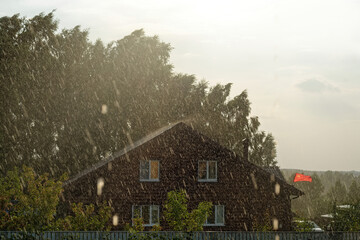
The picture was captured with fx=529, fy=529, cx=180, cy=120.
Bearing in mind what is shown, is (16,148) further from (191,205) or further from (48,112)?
→ (191,205)

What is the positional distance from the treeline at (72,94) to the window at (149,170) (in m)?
16.7

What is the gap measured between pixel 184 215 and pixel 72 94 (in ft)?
76.3

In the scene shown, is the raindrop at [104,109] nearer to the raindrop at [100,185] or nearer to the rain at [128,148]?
the rain at [128,148]

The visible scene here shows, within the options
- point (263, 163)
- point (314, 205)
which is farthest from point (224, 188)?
point (314, 205)

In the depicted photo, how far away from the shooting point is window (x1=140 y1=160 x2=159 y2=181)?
100ft

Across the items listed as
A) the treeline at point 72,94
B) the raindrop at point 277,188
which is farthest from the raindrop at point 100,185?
the treeline at point 72,94

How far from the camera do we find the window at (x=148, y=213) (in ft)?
98.1

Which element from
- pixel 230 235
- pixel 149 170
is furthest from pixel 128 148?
pixel 230 235

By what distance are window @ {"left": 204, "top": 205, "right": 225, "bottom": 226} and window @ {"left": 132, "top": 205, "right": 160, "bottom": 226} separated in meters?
2.98

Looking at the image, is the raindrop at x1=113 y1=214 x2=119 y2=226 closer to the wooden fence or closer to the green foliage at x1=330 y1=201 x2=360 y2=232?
the wooden fence

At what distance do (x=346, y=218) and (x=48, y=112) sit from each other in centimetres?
2729

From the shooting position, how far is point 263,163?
62.9m

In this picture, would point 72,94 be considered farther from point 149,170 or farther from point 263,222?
point 263,222

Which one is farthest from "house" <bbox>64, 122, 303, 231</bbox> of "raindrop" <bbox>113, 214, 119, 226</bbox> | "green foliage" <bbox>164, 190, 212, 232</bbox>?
"green foliage" <bbox>164, 190, 212, 232</bbox>
